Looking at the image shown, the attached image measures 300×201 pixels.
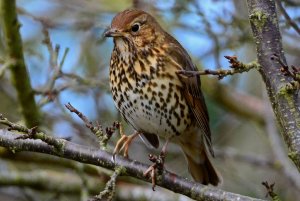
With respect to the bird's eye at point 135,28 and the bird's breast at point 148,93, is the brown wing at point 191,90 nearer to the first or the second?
the bird's breast at point 148,93

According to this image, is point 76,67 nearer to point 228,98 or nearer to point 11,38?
point 11,38

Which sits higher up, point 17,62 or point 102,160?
point 17,62

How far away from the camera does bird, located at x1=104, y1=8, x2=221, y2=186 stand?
14.1ft

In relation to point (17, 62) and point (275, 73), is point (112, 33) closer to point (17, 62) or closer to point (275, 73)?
point (17, 62)

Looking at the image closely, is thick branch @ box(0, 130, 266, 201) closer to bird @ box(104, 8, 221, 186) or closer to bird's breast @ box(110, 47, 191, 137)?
bird @ box(104, 8, 221, 186)

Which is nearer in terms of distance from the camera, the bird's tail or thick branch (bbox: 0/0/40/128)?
thick branch (bbox: 0/0/40/128)

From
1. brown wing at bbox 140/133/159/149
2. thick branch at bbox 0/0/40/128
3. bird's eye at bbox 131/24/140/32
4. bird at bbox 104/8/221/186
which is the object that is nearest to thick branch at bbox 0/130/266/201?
bird at bbox 104/8/221/186

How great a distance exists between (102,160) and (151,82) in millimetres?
1051

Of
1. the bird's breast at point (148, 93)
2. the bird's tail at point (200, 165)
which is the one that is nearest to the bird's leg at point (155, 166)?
the bird's breast at point (148, 93)

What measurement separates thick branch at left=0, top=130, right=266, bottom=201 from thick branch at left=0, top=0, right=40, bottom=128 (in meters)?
1.64

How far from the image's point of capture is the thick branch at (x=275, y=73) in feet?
9.69

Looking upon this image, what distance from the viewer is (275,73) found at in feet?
9.98

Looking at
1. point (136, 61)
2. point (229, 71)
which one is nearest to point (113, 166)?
point (229, 71)

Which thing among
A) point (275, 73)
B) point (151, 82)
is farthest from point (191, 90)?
point (275, 73)
